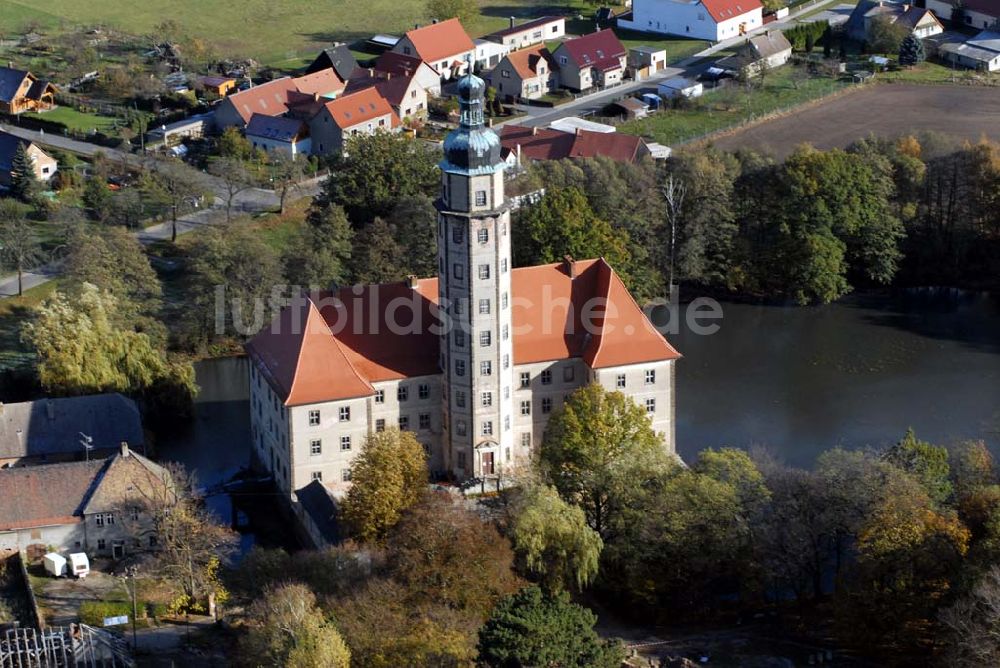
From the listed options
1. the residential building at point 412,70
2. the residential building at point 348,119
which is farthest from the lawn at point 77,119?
the residential building at point 412,70

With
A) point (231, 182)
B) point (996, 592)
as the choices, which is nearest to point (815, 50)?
point (231, 182)

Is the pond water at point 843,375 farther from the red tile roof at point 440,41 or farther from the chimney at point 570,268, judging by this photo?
the red tile roof at point 440,41

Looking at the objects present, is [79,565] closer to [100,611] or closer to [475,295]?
[100,611]

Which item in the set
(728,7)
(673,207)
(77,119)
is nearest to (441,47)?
(728,7)

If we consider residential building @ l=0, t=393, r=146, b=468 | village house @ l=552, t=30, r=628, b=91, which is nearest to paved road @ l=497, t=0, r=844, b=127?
village house @ l=552, t=30, r=628, b=91

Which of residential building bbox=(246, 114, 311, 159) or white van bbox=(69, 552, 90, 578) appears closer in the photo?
white van bbox=(69, 552, 90, 578)

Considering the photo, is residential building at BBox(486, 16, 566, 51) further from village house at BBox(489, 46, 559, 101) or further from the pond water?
the pond water
